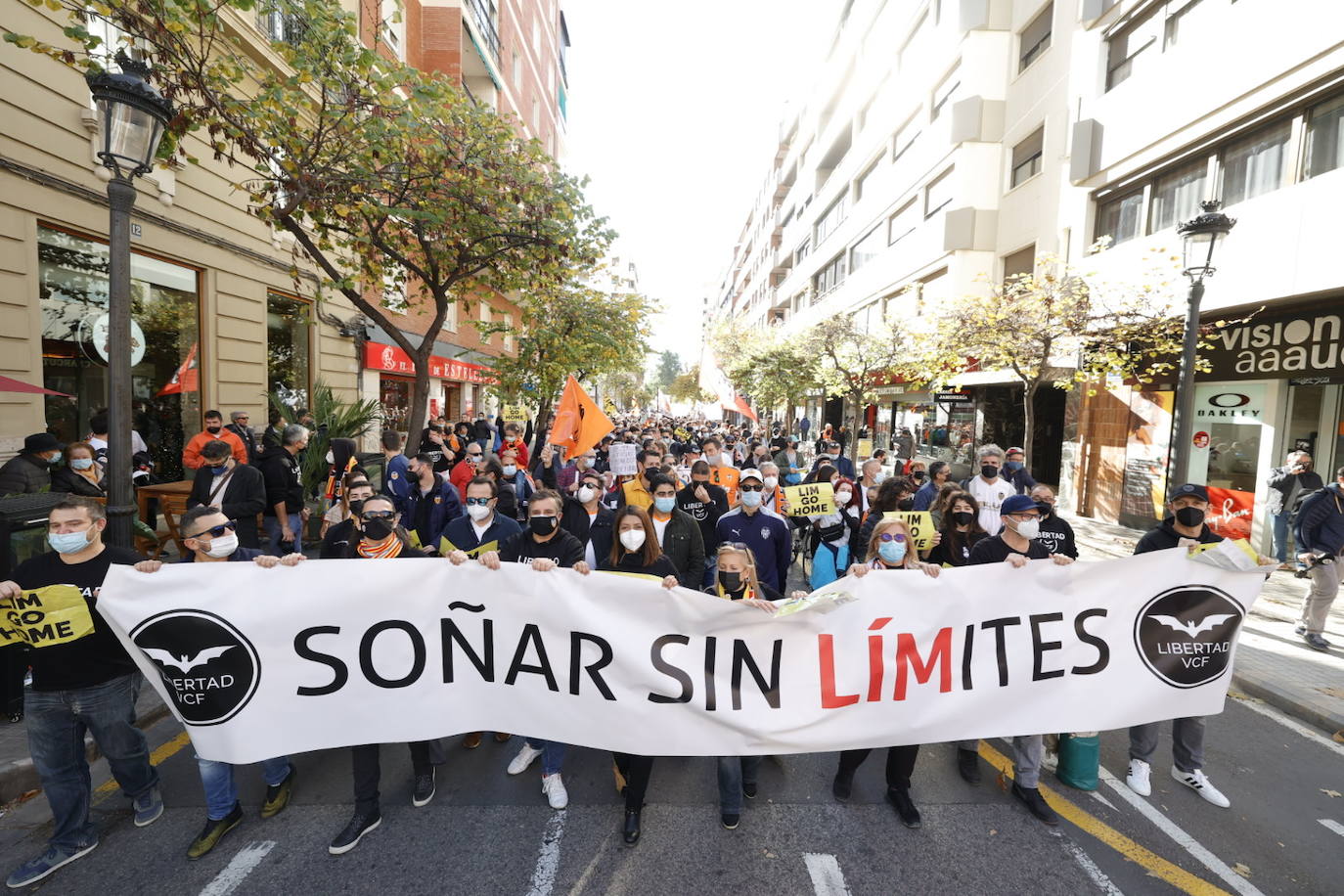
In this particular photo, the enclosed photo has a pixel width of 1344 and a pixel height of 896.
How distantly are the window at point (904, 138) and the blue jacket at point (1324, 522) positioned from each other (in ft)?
64.9

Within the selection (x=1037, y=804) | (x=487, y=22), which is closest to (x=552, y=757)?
(x=1037, y=804)

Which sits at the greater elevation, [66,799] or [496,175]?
[496,175]

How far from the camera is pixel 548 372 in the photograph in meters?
14.1

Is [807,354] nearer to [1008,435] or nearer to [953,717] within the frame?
[1008,435]

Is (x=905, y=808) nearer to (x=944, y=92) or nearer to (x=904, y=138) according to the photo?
(x=944, y=92)

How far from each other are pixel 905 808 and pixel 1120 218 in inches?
581

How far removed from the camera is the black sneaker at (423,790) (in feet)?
12.1

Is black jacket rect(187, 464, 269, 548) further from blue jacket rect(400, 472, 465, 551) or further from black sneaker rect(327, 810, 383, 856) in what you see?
black sneaker rect(327, 810, 383, 856)

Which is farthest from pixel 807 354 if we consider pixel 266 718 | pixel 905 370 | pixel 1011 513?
pixel 266 718

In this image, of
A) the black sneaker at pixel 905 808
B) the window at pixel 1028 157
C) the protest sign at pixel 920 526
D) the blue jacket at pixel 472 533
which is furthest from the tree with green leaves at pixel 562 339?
the black sneaker at pixel 905 808

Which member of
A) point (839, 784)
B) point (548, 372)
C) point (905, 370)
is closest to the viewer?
point (839, 784)

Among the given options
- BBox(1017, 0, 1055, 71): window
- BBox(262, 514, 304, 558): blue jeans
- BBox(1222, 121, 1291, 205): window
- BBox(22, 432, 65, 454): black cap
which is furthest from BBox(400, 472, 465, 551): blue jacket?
BBox(1017, 0, 1055, 71): window

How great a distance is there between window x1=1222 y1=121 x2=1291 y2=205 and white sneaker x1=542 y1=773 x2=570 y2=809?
1333 cm

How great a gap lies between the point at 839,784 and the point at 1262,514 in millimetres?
11254
